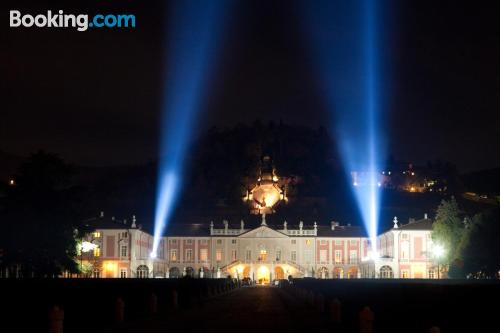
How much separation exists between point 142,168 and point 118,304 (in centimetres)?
13874

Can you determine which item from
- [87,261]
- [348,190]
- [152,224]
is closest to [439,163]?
[348,190]

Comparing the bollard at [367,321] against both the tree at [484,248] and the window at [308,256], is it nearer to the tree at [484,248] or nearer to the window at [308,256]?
the tree at [484,248]

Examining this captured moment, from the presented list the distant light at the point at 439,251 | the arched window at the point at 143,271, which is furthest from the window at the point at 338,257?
the distant light at the point at 439,251

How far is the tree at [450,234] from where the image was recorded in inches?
3169

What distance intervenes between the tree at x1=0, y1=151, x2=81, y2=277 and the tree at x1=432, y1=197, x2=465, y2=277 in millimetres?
35706

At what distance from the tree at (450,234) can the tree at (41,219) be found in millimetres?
35706

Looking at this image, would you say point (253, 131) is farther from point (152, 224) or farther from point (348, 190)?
point (152, 224)

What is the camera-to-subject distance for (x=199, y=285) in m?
51.7

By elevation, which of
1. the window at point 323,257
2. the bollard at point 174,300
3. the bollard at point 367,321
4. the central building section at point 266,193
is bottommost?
the bollard at point 174,300

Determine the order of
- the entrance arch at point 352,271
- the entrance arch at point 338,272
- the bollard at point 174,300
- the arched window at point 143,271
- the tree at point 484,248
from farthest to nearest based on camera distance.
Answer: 1. the entrance arch at point 338,272
2. the entrance arch at point 352,271
3. the arched window at point 143,271
4. the tree at point 484,248
5. the bollard at point 174,300

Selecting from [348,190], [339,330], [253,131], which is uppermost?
[253,131]

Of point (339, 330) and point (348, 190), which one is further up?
point (348, 190)

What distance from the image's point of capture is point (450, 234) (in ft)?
290

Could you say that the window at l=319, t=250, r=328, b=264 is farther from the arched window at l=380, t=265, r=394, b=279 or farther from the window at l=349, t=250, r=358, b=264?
the arched window at l=380, t=265, r=394, b=279
